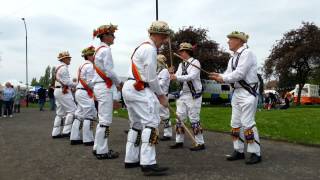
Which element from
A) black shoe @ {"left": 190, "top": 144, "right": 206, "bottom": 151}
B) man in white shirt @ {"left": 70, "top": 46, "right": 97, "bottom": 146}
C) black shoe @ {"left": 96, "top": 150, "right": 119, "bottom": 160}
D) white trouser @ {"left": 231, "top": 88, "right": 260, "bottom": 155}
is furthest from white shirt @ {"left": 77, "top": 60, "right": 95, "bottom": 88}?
white trouser @ {"left": 231, "top": 88, "right": 260, "bottom": 155}

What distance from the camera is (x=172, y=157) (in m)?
8.54

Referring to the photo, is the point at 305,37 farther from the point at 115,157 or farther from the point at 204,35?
the point at 115,157

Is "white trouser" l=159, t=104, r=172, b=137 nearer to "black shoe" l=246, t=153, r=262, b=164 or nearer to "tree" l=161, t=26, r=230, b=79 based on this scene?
"black shoe" l=246, t=153, r=262, b=164

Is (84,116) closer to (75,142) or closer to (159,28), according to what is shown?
(75,142)

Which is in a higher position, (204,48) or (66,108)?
(204,48)

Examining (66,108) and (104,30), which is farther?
(66,108)

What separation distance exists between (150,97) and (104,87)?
1669mm

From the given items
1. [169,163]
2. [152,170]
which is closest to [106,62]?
[169,163]

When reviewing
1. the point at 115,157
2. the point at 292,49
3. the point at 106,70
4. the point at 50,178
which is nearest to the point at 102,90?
the point at 106,70

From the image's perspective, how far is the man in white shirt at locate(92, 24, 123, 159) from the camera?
27.6 ft

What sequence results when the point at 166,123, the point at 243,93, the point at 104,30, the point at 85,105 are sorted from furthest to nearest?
the point at 166,123 < the point at 85,105 < the point at 104,30 < the point at 243,93

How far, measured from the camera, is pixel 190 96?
9.77 meters

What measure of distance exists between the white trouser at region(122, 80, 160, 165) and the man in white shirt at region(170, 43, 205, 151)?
2.24 metres

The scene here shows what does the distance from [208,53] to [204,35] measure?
3278 mm
